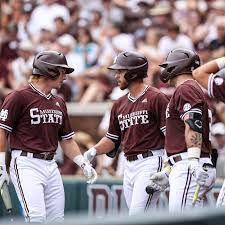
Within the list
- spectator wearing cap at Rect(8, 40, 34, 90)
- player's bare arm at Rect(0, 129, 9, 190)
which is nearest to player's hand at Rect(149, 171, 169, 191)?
player's bare arm at Rect(0, 129, 9, 190)

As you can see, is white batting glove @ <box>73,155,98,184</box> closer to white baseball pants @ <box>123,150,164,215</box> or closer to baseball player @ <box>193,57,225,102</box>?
white baseball pants @ <box>123,150,164,215</box>

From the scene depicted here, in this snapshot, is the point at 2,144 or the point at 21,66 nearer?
the point at 2,144

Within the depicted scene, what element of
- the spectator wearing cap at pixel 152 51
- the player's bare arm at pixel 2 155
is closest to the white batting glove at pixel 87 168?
the player's bare arm at pixel 2 155

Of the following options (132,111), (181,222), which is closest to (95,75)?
(132,111)

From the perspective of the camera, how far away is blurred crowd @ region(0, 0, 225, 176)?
1310cm

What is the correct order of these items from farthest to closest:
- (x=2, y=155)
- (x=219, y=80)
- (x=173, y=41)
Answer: (x=173, y=41)
(x=2, y=155)
(x=219, y=80)

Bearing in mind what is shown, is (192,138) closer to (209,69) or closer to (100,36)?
(209,69)

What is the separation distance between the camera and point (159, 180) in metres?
7.40

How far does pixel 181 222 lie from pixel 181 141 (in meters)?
3.46

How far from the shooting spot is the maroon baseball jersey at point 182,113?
7.04 m

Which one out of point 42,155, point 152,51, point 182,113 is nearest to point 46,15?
point 152,51

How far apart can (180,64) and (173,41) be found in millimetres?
5952

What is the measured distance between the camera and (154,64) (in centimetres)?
1280

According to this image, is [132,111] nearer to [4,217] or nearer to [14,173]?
[14,173]
